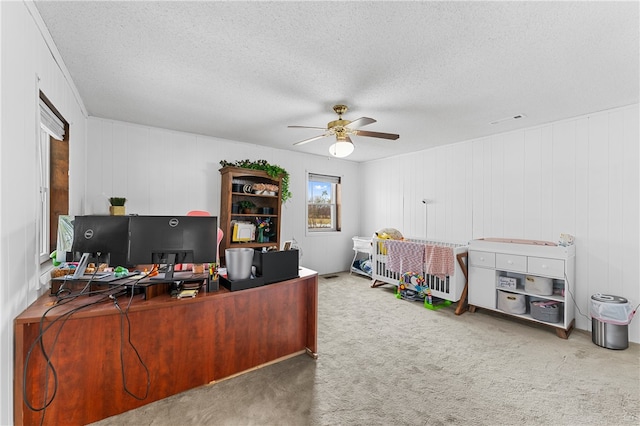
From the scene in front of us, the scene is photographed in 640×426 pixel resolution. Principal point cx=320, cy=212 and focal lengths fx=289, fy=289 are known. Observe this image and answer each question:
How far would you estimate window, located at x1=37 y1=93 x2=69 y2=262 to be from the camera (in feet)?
7.39

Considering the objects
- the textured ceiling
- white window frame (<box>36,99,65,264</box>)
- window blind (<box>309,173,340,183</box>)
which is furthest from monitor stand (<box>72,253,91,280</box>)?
window blind (<box>309,173,340,183</box>)

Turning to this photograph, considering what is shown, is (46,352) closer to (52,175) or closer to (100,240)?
(100,240)

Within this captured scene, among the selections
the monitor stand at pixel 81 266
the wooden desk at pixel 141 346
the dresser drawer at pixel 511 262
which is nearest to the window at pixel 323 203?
the dresser drawer at pixel 511 262

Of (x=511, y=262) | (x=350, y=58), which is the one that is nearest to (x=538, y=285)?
(x=511, y=262)

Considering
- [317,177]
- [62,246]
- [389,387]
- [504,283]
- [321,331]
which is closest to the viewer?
[62,246]

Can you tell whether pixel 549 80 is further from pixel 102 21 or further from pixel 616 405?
pixel 102 21

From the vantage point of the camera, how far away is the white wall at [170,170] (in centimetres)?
367

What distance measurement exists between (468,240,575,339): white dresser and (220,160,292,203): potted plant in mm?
2932

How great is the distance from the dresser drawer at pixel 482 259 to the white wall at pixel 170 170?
2810 millimetres

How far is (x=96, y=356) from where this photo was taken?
Answer: 5.90ft

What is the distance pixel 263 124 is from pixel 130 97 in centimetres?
146

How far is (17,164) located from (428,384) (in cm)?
304

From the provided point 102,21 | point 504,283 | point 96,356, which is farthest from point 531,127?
point 96,356

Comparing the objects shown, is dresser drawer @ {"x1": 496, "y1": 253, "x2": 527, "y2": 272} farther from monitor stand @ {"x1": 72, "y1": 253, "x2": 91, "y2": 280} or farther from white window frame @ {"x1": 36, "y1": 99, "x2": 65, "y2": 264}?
white window frame @ {"x1": 36, "y1": 99, "x2": 65, "y2": 264}
